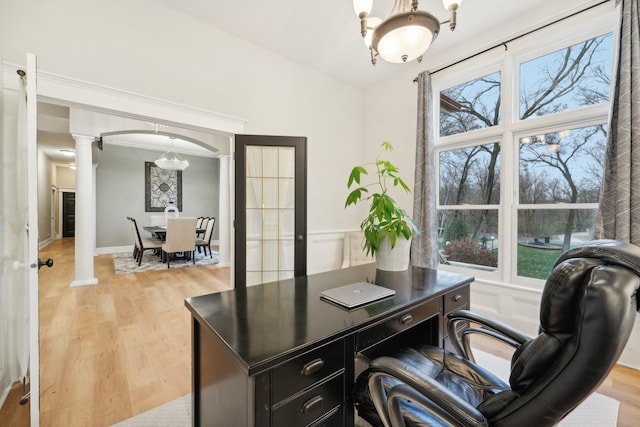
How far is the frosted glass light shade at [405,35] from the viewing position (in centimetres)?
143

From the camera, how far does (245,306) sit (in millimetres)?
1220

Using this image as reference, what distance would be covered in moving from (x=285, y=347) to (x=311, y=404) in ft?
0.81

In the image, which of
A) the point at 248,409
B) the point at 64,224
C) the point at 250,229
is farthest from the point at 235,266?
the point at 64,224

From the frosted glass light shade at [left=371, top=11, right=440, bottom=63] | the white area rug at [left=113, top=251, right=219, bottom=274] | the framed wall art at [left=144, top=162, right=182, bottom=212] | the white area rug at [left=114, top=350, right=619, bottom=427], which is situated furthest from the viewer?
the framed wall art at [left=144, top=162, right=182, bottom=212]

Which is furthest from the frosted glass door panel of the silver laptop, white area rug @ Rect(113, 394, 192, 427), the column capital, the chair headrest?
the column capital

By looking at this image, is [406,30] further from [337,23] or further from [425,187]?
[425,187]

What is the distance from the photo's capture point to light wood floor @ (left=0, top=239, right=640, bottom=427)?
64.9 inches

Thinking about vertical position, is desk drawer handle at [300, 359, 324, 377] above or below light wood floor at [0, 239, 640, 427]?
above

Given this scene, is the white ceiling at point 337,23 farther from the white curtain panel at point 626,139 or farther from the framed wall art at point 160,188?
the framed wall art at point 160,188

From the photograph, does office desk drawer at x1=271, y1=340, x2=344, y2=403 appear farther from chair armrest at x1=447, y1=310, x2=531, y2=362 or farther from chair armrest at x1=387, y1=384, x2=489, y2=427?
chair armrest at x1=447, y1=310, x2=531, y2=362

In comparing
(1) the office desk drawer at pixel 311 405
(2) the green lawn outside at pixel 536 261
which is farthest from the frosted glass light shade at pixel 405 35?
(2) the green lawn outside at pixel 536 261

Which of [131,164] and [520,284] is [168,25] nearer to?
[520,284]

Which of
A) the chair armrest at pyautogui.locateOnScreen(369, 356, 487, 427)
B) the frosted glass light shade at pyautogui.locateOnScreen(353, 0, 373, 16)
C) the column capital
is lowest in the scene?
the chair armrest at pyautogui.locateOnScreen(369, 356, 487, 427)

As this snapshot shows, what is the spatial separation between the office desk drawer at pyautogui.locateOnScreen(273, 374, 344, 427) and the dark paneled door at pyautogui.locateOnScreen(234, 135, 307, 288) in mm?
2116
